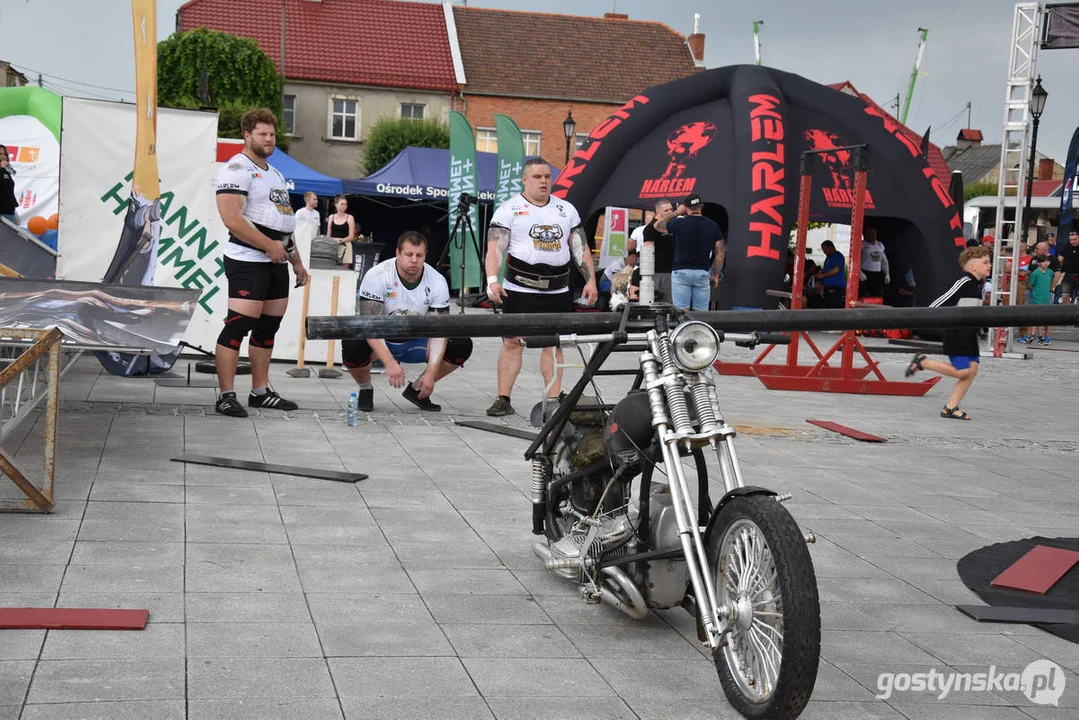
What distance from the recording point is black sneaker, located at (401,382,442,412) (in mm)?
8891

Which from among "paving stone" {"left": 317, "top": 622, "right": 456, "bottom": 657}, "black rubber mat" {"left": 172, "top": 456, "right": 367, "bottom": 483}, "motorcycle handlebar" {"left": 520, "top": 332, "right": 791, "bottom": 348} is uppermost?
"motorcycle handlebar" {"left": 520, "top": 332, "right": 791, "bottom": 348}

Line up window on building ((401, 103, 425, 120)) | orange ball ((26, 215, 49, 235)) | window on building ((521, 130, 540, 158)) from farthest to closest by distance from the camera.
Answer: window on building ((521, 130, 540, 158)), window on building ((401, 103, 425, 120)), orange ball ((26, 215, 49, 235))

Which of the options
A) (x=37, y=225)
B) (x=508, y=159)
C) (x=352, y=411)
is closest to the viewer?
(x=352, y=411)

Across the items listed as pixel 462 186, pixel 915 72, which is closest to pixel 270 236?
pixel 462 186

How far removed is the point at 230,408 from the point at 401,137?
1383 inches

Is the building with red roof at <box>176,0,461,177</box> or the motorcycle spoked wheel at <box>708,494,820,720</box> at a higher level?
the building with red roof at <box>176,0,461,177</box>

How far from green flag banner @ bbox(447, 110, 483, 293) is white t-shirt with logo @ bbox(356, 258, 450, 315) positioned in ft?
44.3

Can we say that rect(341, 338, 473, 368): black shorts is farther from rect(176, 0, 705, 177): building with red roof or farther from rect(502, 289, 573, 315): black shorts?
rect(176, 0, 705, 177): building with red roof

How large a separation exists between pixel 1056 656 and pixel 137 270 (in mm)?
7768

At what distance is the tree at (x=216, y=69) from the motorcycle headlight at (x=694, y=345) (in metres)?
40.5

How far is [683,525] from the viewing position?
3436mm

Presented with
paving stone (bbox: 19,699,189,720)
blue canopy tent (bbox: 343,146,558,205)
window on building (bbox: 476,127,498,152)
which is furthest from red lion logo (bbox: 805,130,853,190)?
window on building (bbox: 476,127,498,152)

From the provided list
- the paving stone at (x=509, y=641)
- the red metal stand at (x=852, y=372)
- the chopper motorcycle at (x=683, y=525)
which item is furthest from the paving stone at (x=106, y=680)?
the red metal stand at (x=852, y=372)

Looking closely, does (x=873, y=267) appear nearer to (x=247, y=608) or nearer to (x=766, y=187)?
(x=766, y=187)
